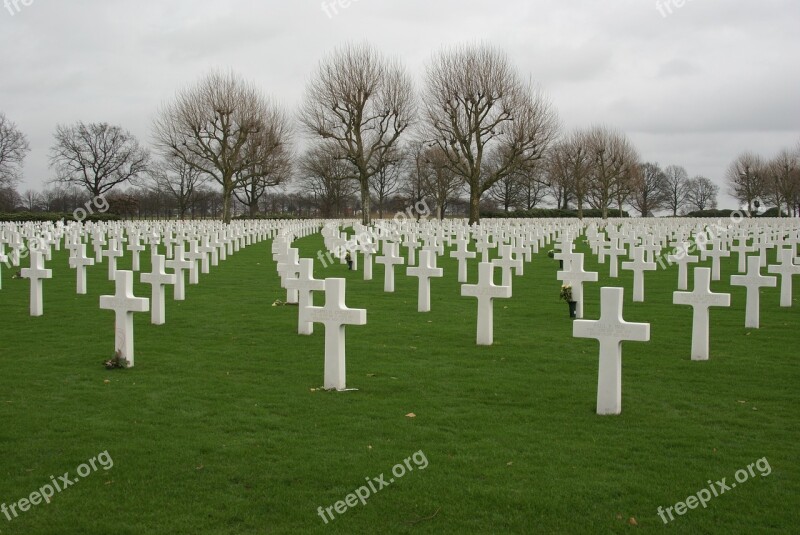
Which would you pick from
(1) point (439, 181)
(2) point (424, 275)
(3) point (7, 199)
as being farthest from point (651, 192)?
(2) point (424, 275)

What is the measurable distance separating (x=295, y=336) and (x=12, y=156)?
50.5 m

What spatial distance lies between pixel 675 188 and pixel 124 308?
284 feet

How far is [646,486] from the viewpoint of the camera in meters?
4.12

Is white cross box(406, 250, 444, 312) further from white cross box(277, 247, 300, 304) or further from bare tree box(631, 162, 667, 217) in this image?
bare tree box(631, 162, 667, 217)

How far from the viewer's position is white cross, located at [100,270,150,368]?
7078mm

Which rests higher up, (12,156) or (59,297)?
(12,156)

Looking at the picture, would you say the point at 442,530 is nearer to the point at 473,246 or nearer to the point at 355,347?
the point at 355,347

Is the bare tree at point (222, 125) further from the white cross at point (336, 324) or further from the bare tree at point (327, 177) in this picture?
the white cross at point (336, 324)

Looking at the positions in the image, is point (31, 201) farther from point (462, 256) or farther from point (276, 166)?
point (462, 256)

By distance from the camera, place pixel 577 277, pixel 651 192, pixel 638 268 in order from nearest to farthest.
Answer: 1. pixel 577 277
2. pixel 638 268
3. pixel 651 192

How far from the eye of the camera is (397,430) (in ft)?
16.8

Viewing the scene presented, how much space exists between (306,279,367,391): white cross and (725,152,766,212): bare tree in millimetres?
56365

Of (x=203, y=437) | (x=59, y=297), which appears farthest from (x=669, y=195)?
(x=203, y=437)

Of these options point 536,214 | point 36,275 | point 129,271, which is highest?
point 536,214
